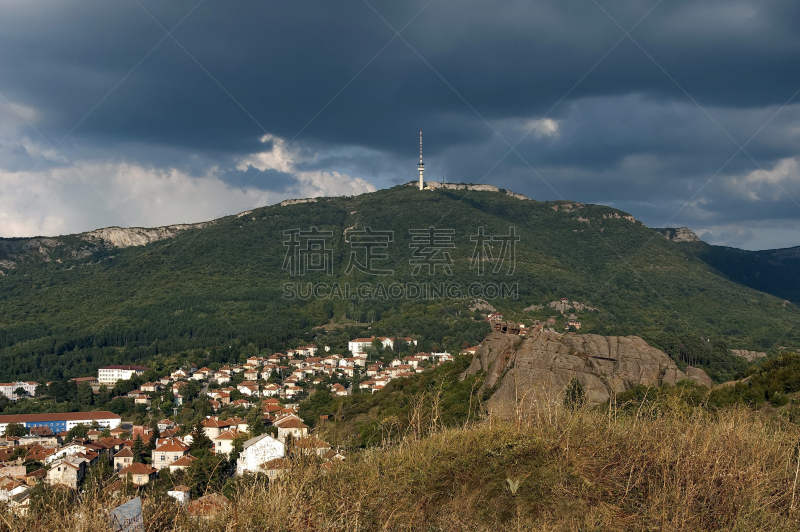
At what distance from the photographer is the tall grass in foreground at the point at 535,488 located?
3896mm

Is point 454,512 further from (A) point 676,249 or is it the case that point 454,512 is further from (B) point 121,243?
(B) point 121,243

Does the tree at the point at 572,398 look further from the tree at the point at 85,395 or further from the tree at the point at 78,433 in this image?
the tree at the point at 85,395

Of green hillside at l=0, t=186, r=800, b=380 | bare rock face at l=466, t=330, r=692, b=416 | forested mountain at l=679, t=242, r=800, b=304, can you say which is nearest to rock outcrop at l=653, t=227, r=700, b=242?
forested mountain at l=679, t=242, r=800, b=304

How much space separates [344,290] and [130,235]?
230 feet

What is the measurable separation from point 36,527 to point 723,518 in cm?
498

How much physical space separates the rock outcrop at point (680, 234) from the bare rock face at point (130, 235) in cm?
10758

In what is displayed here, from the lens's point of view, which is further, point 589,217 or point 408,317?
point 589,217

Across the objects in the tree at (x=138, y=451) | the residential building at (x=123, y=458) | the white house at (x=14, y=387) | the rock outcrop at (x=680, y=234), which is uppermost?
the rock outcrop at (x=680, y=234)

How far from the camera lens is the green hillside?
64.2 m

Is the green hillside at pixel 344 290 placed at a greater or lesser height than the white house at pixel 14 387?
greater

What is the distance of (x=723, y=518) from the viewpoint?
425 cm

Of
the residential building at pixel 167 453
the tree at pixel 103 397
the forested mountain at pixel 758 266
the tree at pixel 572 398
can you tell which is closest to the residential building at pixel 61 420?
the tree at pixel 103 397

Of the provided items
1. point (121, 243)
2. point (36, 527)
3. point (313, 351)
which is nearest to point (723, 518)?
point (36, 527)

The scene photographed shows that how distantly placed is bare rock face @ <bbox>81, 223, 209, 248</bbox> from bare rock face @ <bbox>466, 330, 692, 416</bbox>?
391 feet
